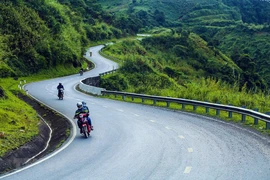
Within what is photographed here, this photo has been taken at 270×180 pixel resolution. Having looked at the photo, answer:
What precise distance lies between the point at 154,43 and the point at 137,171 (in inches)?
3651

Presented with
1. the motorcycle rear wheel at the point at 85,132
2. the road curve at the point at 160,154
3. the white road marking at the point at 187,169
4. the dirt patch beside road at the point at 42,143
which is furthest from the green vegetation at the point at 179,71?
the white road marking at the point at 187,169

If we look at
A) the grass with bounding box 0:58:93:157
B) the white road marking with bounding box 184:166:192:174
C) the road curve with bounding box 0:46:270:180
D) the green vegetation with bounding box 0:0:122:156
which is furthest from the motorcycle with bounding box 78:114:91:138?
the green vegetation with bounding box 0:0:122:156

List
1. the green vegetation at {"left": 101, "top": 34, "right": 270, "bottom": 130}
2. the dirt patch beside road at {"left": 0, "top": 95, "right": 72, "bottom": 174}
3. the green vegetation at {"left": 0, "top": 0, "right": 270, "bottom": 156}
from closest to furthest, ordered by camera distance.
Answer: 1. the dirt patch beside road at {"left": 0, "top": 95, "right": 72, "bottom": 174}
2. the green vegetation at {"left": 0, "top": 0, "right": 270, "bottom": 156}
3. the green vegetation at {"left": 101, "top": 34, "right": 270, "bottom": 130}

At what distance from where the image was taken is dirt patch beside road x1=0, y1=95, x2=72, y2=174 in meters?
10.8

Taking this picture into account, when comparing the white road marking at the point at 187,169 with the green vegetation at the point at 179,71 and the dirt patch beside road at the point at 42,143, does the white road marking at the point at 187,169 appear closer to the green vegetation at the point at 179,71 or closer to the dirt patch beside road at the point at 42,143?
the dirt patch beside road at the point at 42,143

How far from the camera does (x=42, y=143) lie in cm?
1421

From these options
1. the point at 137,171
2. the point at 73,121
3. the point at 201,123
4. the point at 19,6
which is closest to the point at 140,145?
the point at 137,171

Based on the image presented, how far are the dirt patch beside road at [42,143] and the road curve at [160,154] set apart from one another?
618mm

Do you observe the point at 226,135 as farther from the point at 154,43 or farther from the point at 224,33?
the point at 224,33

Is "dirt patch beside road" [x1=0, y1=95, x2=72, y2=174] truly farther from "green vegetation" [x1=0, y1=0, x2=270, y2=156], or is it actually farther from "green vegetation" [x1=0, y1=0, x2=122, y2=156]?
"green vegetation" [x1=0, y1=0, x2=122, y2=156]

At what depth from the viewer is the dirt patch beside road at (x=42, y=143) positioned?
10832 millimetres

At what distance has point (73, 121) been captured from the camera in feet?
60.0

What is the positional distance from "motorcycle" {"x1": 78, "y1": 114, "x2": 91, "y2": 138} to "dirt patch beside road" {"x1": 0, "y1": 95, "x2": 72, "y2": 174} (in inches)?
30.0

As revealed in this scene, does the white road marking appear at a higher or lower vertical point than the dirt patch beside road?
higher
